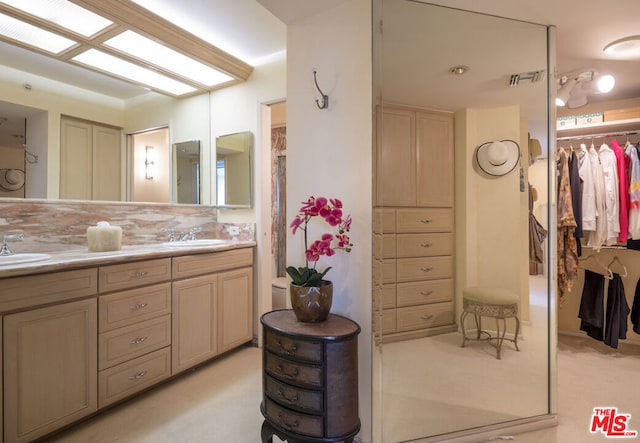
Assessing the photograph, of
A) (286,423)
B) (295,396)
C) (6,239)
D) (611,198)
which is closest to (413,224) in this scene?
(295,396)

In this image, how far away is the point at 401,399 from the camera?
4.99 ft

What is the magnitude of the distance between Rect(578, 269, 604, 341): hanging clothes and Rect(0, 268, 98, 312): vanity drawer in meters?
3.65

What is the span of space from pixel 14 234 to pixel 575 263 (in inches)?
153

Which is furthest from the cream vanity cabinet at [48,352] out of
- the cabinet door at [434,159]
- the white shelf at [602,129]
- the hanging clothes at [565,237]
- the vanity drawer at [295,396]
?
the white shelf at [602,129]

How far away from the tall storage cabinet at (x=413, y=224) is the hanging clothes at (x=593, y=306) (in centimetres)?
190

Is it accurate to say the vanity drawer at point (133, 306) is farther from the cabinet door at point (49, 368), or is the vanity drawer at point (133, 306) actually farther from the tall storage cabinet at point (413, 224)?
the tall storage cabinet at point (413, 224)

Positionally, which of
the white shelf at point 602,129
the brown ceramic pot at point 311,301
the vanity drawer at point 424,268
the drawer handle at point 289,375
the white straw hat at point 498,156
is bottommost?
the drawer handle at point 289,375

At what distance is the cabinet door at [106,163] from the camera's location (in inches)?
85.3

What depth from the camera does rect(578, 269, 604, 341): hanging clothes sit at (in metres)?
2.51

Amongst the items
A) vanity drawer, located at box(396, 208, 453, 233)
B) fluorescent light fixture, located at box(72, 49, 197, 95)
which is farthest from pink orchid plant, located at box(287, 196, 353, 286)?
fluorescent light fixture, located at box(72, 49, 197, 95)

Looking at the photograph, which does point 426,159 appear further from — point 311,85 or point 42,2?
point 42,2

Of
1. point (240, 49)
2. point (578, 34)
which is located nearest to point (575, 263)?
point (578, 34)

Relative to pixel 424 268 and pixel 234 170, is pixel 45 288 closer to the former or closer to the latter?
pixel 234 170

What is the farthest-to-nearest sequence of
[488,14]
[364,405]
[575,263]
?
1. [575,263]
2. [488,14]
3. [364,405]
